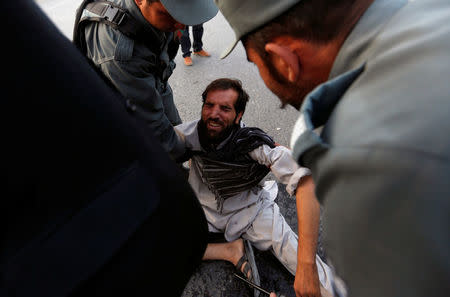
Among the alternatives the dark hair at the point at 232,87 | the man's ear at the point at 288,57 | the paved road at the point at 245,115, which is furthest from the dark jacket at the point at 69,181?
the dark hair at the point at 232,87

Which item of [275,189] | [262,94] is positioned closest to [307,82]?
[275,189]

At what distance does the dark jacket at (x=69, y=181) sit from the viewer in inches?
15.9

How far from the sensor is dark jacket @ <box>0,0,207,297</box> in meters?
0.40

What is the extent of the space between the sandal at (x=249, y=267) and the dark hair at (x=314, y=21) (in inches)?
51.8

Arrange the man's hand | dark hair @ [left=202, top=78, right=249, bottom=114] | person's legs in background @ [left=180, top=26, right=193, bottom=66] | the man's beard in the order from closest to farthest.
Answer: the man's hand < the man's beard < dark hair @ [left=202, top=78, right=249, bottom=114] < person's legs in background @ [left=180, top=26, right=193, bottom=66]

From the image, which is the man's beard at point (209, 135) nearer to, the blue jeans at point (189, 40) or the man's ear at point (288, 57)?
the man's ear at point (288, 57)

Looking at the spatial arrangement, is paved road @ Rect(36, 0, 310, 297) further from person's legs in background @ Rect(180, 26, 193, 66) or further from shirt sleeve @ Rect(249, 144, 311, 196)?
shirt sleeve @ Rect(249, 144, 311, 196)

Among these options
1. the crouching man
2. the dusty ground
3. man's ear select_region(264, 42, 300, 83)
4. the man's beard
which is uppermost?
man's ear select_region(264, 42, 300, 83)

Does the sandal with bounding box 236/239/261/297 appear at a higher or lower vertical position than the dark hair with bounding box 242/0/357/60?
lower

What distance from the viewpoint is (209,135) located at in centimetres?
172

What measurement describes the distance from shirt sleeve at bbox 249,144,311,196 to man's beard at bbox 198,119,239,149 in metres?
0.25

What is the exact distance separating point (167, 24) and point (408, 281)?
161 cm

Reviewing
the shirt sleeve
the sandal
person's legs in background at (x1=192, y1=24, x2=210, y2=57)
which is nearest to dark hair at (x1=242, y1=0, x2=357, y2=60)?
the shirt sleeve

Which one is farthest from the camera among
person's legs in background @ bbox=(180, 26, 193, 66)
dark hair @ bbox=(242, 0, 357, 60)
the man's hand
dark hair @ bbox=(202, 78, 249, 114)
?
person's legs in background @ bbox=(180, 26, 193, 66)
